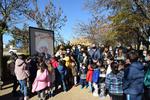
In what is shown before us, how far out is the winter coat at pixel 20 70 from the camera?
15.4 meters

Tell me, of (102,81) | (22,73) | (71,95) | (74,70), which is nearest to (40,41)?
(74,70)

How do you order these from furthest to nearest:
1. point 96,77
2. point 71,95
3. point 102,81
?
point 71,95 → point 96,77 → point 102,81

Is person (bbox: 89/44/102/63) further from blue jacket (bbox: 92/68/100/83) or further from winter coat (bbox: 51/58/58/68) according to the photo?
blue jacket (bbox: 92/68/100/83)

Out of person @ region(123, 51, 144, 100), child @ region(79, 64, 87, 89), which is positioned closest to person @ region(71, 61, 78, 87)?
child @ region(79, 64, 87, 89)

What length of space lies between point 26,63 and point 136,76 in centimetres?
721

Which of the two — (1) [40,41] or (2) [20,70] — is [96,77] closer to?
(2) [20,70]

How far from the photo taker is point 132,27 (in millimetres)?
39062

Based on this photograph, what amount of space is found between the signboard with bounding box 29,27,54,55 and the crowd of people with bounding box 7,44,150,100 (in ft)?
1.65

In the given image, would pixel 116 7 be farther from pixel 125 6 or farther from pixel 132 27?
pixel 132 27

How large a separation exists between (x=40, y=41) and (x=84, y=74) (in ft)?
10.6

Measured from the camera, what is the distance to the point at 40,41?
65.9 ft

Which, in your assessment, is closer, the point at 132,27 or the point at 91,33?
the point at 132,27

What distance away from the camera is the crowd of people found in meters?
10.3

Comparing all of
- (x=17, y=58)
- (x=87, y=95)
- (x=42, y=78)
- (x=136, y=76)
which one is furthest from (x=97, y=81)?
(x=136, y=76)
